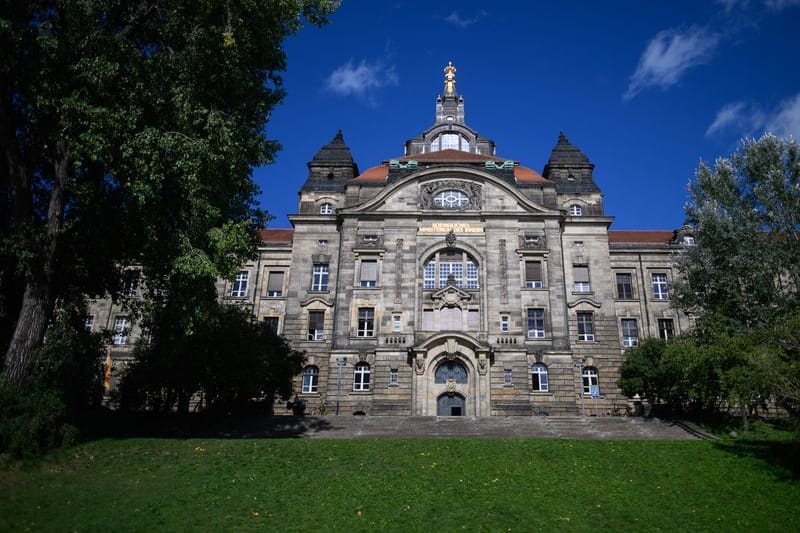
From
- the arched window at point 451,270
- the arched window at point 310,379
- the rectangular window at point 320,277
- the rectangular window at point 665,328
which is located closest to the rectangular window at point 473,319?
the arched window at point 451,270

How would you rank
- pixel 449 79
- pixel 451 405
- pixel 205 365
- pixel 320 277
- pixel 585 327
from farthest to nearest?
pixel 449 79, pixel 320 277, pixel 585 327, pixel 451 405, pixel 205 365

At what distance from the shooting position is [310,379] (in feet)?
126

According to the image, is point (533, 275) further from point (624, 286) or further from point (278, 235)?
point (278, 235)

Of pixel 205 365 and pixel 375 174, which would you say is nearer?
pixel 205 365

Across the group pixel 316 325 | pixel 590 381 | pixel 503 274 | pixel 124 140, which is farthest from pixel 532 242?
pixel 124 140

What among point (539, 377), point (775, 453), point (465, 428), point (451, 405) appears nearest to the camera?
point (775, 453)

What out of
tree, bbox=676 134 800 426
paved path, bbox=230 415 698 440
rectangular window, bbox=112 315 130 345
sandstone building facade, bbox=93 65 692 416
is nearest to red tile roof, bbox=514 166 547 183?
sandstone building facade, bbox=93 65 692 416

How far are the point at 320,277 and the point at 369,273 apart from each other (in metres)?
3.65

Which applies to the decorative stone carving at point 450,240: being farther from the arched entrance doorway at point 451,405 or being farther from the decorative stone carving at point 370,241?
the arched entrance doorway at point 451,405

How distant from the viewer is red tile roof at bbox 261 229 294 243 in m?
45.8

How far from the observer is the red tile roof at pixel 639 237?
4469cm

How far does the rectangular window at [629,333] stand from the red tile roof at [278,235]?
23577 millimetres

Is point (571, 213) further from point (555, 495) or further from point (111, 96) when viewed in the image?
point (111, 96)

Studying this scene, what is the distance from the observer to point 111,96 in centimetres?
1859
